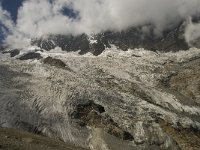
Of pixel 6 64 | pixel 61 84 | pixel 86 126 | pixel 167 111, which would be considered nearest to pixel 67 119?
pixel 86 126

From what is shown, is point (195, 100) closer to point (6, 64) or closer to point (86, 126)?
point (86, 126)

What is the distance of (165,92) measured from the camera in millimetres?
107438

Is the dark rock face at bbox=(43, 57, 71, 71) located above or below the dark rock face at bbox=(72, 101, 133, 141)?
above

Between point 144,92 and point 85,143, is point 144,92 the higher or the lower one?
the higher one

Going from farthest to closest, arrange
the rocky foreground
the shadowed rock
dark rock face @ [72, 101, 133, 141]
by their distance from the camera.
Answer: the shadowed rock → dark rock face @ [72, 101, 133, 141] → the rocky foreground

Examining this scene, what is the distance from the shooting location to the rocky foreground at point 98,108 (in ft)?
252

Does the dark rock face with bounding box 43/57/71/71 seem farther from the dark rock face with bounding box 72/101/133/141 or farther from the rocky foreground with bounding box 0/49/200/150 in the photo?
the dark rock face with bounding box 72/101/133/141

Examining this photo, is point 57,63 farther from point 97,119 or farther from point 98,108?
point 97,119

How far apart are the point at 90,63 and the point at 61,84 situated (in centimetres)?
3725

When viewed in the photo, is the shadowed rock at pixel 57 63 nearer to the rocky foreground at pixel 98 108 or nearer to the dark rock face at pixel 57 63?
the dark rock face at pixel 57 63

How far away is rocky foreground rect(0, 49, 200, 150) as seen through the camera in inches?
Result: 3029

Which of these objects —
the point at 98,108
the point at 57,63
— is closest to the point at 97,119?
the point at 98,108

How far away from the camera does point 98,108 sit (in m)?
87.8

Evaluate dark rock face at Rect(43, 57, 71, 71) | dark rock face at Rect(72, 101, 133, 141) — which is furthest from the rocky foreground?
dark rock face at Rect(43, 57, 71, 71)
